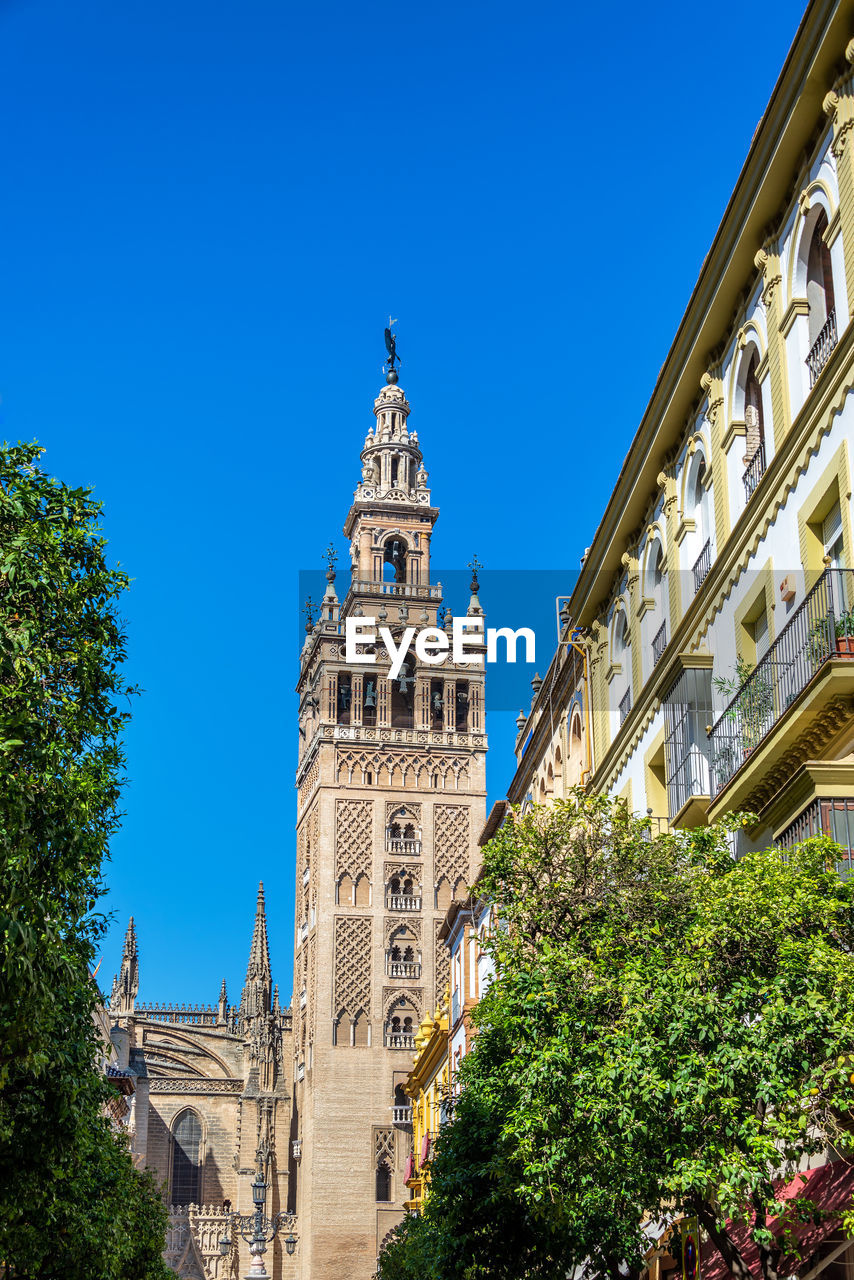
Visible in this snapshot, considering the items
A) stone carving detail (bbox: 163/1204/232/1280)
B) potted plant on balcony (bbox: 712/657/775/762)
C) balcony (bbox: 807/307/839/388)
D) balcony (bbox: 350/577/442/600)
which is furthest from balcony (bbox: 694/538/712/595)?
stone carving detail (bbox: 163/1204/232/1280)

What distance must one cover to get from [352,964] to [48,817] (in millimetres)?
59523

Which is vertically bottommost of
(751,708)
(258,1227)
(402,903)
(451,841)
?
(258,1227)

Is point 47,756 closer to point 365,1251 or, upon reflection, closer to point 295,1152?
point 365,1251

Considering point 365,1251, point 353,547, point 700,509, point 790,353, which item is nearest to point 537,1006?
point 790,353

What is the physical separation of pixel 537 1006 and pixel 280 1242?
6242 centimetres

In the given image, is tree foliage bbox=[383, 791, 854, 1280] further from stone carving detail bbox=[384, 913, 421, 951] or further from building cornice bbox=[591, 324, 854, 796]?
stone carving detail bbox=[384, 913, 421, 951]

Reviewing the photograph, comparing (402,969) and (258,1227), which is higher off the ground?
(402,969)

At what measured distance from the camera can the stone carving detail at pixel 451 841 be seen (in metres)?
78.2

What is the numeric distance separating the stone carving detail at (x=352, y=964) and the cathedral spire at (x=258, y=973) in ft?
29.4

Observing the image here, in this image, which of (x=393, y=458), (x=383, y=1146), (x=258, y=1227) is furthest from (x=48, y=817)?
(x=393, y=458)

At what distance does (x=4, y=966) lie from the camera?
50.8 ft

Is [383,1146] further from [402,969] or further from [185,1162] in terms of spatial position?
[185,1162]

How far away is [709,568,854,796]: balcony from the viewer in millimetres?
17000

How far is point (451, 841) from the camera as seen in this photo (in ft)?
259
